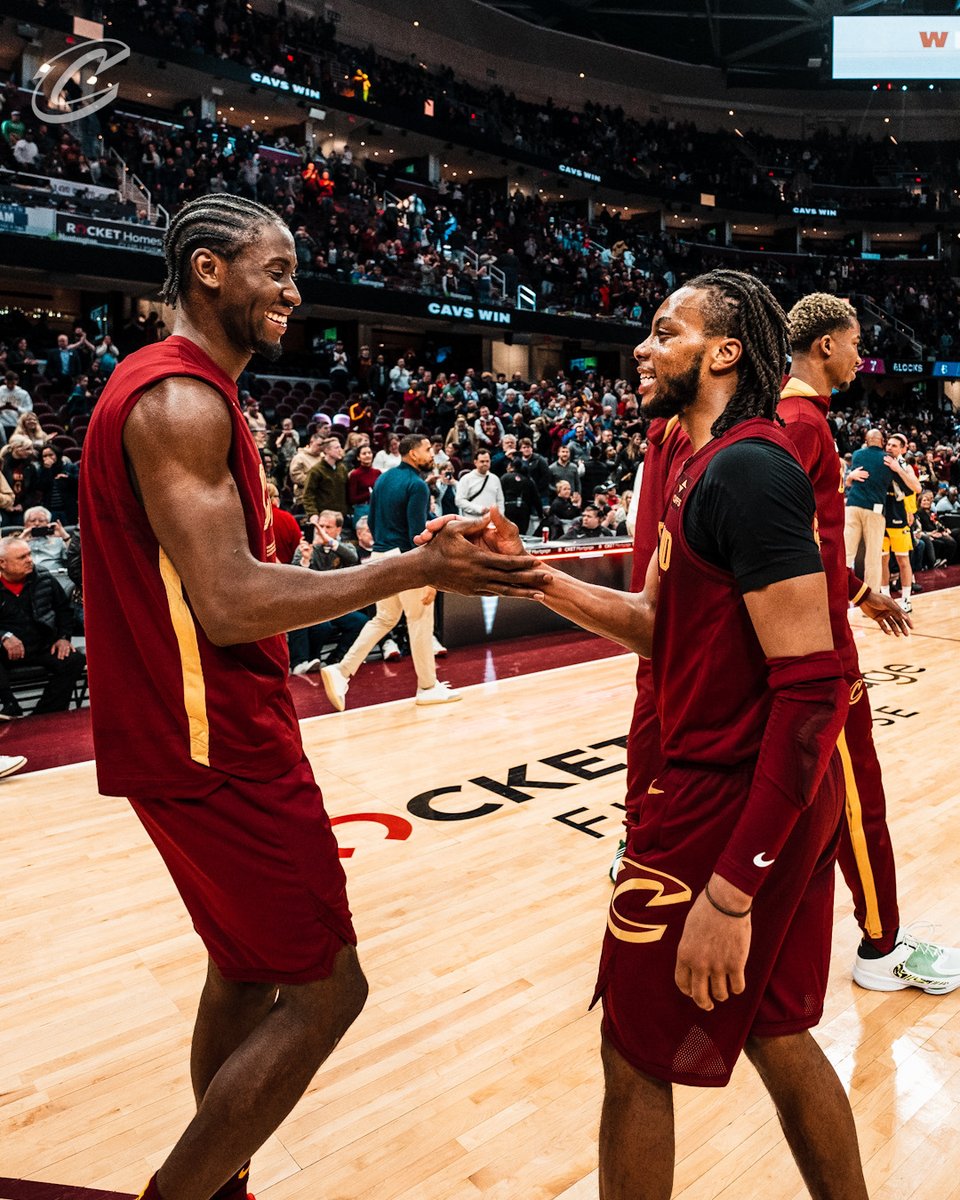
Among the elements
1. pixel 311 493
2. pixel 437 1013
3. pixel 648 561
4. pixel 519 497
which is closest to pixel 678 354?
pixel 648 561

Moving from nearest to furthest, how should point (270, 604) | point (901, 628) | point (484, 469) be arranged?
point (270, 604) < point (901, 628) < point (484, 469)

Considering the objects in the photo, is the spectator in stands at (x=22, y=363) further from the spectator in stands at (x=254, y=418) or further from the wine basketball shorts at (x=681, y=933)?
the wine basketball shorts at (x=681, y=933)

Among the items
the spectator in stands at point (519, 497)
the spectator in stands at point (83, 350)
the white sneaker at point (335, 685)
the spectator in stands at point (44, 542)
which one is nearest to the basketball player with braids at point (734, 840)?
the white sneaker at point (335, 685)

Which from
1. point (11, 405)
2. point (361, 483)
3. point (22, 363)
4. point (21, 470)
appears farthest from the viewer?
point (22, 363)

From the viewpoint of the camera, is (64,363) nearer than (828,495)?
No

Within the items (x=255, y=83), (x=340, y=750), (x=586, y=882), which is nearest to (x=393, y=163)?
(x=255, y=83)

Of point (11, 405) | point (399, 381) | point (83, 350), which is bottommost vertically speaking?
point (11, 405)

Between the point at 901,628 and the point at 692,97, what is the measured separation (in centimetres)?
3357

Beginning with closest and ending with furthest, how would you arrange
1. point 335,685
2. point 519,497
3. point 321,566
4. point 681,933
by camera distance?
1. point 681,933
2. point 335,685
3. point 321,566
4. point 519,497

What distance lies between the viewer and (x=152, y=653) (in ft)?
4.67

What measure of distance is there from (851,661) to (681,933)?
3.75 ft

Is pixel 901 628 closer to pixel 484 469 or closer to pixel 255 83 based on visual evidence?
pixel 484 469

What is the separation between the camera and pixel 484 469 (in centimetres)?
760

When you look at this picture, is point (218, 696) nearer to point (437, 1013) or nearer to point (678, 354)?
point (678, 354)
